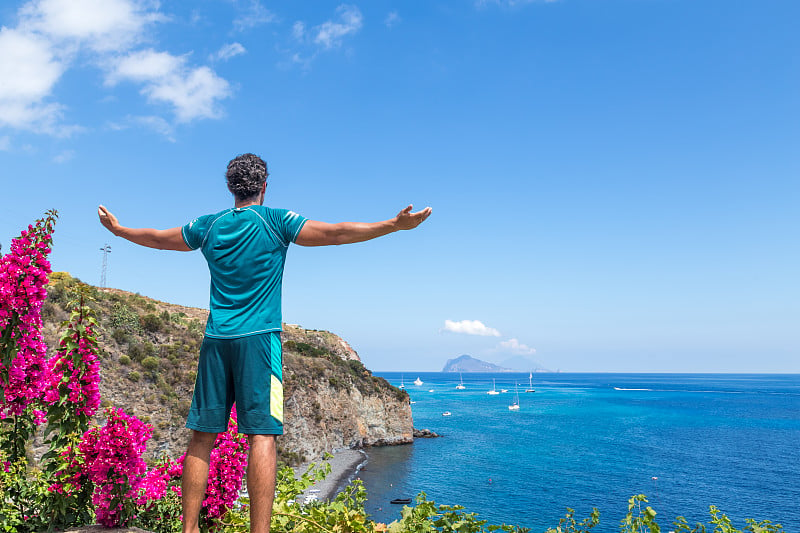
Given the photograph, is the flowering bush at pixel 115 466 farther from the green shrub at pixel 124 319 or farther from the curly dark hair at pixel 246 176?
the green shrub at pixel 124 319

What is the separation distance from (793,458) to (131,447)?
259 feet

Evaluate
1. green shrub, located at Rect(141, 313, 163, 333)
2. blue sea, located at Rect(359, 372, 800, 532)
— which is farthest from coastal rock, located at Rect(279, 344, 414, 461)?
green shrub, located at Rect(141, 313, 163, 333)

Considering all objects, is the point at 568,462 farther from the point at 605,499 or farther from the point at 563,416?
the point at 563,416

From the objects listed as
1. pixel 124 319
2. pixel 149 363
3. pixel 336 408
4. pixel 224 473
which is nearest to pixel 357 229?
pixel 224 473

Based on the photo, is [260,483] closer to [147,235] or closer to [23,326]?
[147,235]

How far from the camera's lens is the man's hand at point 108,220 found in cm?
324

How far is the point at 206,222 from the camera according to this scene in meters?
2.90

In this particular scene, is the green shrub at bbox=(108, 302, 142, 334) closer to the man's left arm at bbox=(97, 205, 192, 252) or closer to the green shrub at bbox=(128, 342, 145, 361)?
the green shrub at bbox=(128, 342, 145, 361)

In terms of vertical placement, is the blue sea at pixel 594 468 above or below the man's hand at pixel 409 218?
below

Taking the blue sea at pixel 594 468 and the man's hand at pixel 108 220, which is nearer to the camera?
the man's hand at pixel 108 220

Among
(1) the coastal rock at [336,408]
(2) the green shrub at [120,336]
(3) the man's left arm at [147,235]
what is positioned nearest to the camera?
(3) the man's left arm at [147,235]

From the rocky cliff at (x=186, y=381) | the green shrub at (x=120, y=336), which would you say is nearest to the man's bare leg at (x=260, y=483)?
the rocky cliff at (x=186, y=381)

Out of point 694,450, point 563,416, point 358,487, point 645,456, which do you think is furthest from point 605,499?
point 563,416

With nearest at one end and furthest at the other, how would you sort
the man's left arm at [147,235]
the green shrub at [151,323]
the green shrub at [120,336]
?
the man's left arm at [147,235] < the green shrub at [120,336] < the green shrub at [151,323]
